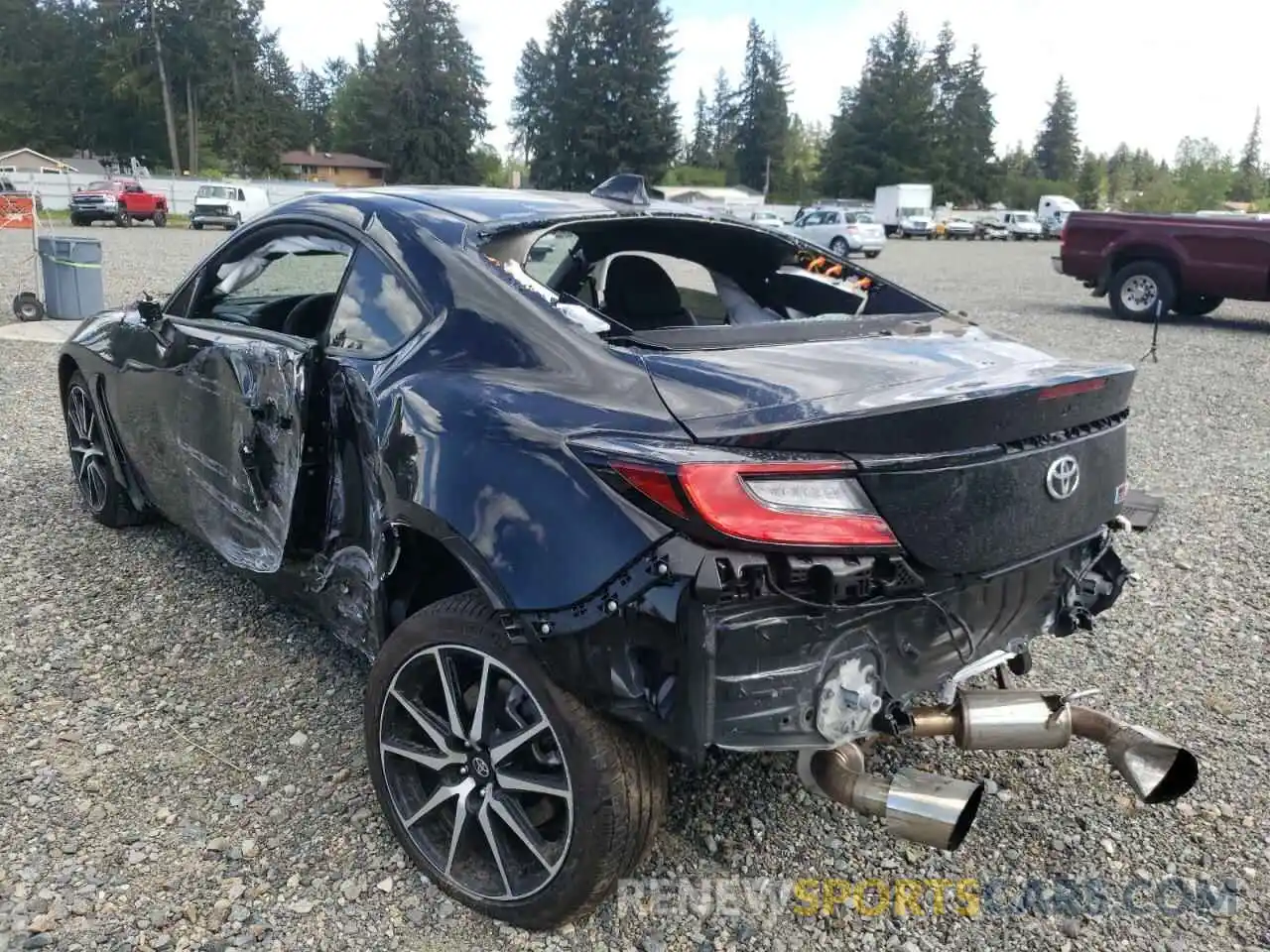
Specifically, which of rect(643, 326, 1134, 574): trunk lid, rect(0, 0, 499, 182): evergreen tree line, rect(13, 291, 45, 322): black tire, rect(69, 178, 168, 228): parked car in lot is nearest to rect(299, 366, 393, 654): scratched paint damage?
rect(643, 326, 1134, 574): trunk lid

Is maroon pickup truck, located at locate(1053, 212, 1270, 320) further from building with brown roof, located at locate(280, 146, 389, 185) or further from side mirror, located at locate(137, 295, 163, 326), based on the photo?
building with brown roof, located at locate(280, 146, 389, 185)

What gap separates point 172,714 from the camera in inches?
127

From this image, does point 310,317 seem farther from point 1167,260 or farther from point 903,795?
point 1167,260

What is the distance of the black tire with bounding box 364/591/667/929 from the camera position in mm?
2107

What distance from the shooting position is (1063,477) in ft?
7.85

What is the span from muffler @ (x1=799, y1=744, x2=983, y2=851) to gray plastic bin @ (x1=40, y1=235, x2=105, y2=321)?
37.2 feet

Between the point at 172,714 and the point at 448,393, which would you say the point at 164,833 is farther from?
the point at 448,393

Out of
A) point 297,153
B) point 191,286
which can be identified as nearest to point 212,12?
point 297,153

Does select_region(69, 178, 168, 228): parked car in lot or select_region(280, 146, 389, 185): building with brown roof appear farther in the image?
select_region(280, 146, 389, 185): building with brown roof

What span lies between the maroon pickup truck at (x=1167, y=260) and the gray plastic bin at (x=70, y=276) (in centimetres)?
1208

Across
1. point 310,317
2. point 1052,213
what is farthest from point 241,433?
point 1052,213

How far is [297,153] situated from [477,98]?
19518 millimetres
